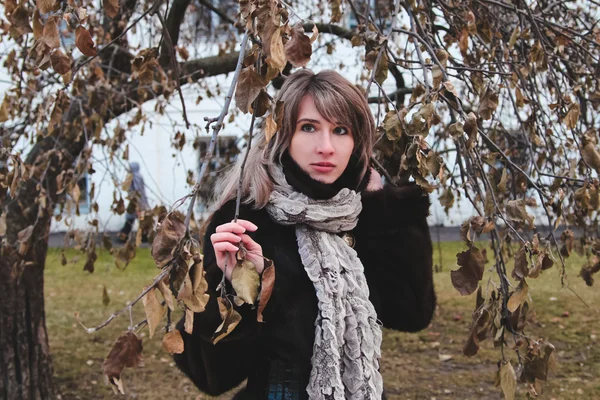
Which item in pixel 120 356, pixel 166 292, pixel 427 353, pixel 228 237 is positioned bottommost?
pixel 427 353

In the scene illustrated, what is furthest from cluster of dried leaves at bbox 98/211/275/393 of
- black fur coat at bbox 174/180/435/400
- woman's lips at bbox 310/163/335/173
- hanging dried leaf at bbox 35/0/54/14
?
hanging dried leaf at bbox 35/0/54/14

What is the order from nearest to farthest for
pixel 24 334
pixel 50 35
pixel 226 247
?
pixel 226 247 → pixel 50 35 → pixel 24 334

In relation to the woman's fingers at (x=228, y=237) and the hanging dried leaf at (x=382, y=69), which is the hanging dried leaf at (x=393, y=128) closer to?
the hanging dried leaf at (x=382, y=69)

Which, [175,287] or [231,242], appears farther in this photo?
[231,242]

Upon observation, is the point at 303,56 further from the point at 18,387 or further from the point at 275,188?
the point at 18,387

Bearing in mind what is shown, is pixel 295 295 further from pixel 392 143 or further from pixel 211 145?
pixel 211 145

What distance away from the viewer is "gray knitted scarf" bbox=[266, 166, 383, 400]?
1732 millimetres

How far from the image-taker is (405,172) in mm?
1928

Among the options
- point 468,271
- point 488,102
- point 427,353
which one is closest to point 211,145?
point 468,271

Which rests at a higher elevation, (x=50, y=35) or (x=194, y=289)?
(x=50, y=35)

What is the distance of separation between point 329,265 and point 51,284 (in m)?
6.98

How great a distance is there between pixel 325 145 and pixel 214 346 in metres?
0.59

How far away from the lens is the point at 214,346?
1.73 m

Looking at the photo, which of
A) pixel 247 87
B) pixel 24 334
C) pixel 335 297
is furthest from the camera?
pixel 24 334
